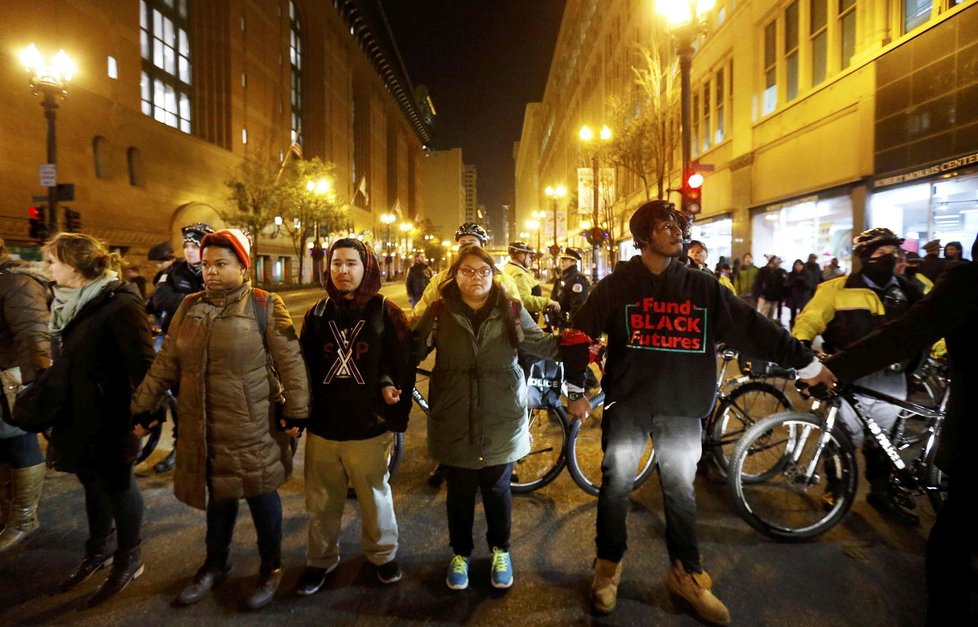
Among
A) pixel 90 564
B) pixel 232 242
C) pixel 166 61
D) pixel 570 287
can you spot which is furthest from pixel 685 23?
pixel 166 61

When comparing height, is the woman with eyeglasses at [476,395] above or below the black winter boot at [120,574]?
above

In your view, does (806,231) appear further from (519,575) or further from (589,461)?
(519,575)

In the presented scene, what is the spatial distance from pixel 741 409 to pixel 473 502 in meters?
2.68

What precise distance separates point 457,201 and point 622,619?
622 feet

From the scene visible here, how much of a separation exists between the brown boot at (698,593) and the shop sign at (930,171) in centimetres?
1240

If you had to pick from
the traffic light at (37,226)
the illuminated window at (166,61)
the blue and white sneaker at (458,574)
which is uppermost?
the illuminated window at (166,61)

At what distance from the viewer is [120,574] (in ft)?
10.6

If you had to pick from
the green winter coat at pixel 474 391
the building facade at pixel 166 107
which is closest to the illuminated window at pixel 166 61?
the building facade at pixel 166 107

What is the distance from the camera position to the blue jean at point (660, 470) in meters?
2.98

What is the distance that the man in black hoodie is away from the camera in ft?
9.66

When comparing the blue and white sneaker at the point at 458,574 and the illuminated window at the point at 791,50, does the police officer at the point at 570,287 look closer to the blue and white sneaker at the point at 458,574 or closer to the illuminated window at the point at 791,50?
the blue and white sneaker at the point at 458,574

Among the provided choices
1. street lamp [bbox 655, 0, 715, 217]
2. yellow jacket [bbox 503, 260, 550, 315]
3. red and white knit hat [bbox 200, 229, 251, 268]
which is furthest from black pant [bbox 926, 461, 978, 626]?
street lamp [bbox 655, 0, 715, 217]

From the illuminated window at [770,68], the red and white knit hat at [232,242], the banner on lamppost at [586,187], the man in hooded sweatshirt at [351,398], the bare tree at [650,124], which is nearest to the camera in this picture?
the red and white knit hat at [232,242]

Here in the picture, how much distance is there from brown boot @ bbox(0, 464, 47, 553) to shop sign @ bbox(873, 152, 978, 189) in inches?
601
